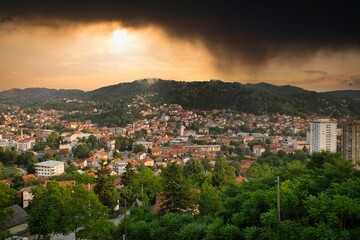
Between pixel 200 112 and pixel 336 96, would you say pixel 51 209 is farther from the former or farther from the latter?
pixel 200 112

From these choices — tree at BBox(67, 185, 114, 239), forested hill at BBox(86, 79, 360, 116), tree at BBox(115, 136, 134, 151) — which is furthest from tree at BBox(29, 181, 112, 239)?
forested hill at BBox(86, 79, 360, 116)

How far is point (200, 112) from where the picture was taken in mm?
51594

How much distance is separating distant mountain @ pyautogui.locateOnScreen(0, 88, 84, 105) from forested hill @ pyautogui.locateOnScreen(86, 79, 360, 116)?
1510 centimetres

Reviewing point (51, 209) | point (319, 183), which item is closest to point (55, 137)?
point (51, 209)

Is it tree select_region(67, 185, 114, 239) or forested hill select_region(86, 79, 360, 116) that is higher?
forested hill select_region(86, 79, 360, 116)

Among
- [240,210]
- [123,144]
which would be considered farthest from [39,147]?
[240,210]

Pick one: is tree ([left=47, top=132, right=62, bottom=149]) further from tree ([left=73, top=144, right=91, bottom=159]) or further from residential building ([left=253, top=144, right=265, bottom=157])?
residential building ([left=253, top=144, right=265, bottom=157])

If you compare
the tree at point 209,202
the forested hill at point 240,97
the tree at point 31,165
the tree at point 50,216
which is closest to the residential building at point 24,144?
the tree at point 31,165

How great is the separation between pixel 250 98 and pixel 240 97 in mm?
2175

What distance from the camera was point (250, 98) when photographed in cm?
4925

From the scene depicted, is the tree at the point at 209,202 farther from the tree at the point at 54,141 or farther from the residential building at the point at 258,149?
the tree at the point at 54,141

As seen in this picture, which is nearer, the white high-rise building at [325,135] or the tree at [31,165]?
the tree at [31,165]

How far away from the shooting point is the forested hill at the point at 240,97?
42250mm

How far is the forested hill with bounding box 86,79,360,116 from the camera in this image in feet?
141
